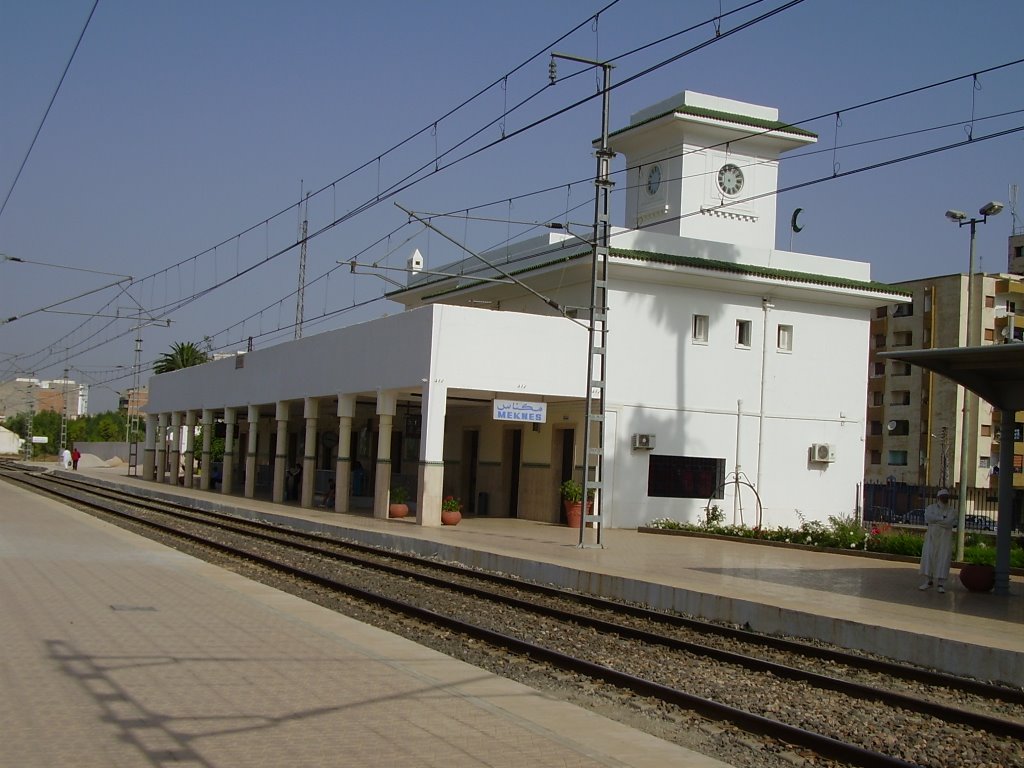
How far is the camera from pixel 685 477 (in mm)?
31578

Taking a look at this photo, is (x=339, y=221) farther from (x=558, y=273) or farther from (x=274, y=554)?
(x=274, y=554)

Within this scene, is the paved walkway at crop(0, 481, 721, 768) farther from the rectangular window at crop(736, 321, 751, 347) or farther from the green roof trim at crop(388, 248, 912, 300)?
the rectangular window at crop(736, 321, 751, 347)

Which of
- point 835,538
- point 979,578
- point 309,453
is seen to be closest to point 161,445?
point 309,453

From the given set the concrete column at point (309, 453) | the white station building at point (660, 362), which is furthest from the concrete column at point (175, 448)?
the white station building at point (660, 362)

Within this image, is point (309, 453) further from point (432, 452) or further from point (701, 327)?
point (701, 327)

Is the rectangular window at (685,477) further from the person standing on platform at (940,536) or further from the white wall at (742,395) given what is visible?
the person standing on platform at (940,536)

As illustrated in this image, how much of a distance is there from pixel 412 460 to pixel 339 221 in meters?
14.1

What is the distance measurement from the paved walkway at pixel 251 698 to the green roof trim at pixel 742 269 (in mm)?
18056

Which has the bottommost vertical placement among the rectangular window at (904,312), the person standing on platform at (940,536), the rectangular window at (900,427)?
the person standing on platform at (940,536)

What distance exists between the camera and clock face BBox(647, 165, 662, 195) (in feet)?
115

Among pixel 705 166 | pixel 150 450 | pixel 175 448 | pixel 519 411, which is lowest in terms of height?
pixel 150 450

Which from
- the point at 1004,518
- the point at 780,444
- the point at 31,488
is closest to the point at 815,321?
the point at 780,444

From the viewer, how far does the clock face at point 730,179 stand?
3497 cm

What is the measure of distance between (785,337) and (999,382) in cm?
1503
